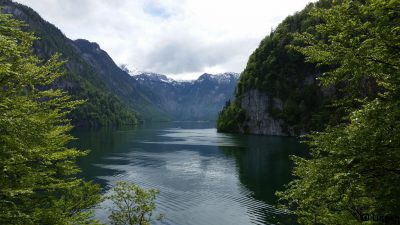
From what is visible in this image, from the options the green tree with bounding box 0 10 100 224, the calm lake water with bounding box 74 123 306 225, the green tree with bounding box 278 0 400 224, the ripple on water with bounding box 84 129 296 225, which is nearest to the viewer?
the green tree with bounding box 278 0 400 224

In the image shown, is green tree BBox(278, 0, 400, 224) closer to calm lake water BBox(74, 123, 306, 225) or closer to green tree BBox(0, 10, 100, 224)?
calm lake water BBox(74, 123, 306, 225)

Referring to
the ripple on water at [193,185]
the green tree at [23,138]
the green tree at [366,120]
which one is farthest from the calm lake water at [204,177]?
the green tree at [23,138]

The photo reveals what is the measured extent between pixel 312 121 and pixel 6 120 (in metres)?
179

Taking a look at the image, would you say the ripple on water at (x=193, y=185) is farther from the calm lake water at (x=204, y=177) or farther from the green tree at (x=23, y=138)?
the green tree at (x=23, y=138)

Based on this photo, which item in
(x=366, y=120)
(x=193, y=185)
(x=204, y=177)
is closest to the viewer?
(x=366, y=120)

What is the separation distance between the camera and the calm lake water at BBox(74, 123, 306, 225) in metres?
53.5

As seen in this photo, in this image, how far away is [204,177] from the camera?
83562 mm

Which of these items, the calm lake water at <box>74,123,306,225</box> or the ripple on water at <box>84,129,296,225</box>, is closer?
the ripple on water at <box>84,129,296,225</box>

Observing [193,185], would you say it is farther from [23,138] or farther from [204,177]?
[23,138]

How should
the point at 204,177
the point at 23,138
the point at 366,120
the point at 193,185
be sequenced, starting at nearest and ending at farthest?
the point at 366,120 → the point at 23,138 → the point at 193,185 → the point at 204,177

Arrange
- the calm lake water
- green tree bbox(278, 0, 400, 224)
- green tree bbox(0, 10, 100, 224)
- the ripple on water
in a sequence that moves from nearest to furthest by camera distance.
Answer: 1. green tree bbox(278, 0, 400, 224)
2. green tree bbox(0, 10, 100, 224)
3. the ripple on water
4. the calm lake water

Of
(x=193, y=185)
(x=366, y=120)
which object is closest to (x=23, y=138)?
(x=366, y=120)

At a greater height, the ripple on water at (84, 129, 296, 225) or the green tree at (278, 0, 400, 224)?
the green tree at (278, 0, 400, 224)

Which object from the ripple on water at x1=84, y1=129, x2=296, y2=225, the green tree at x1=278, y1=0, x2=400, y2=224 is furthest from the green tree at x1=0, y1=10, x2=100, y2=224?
the ripple on water at x1=84, y1=129, x2=296, y2=225
